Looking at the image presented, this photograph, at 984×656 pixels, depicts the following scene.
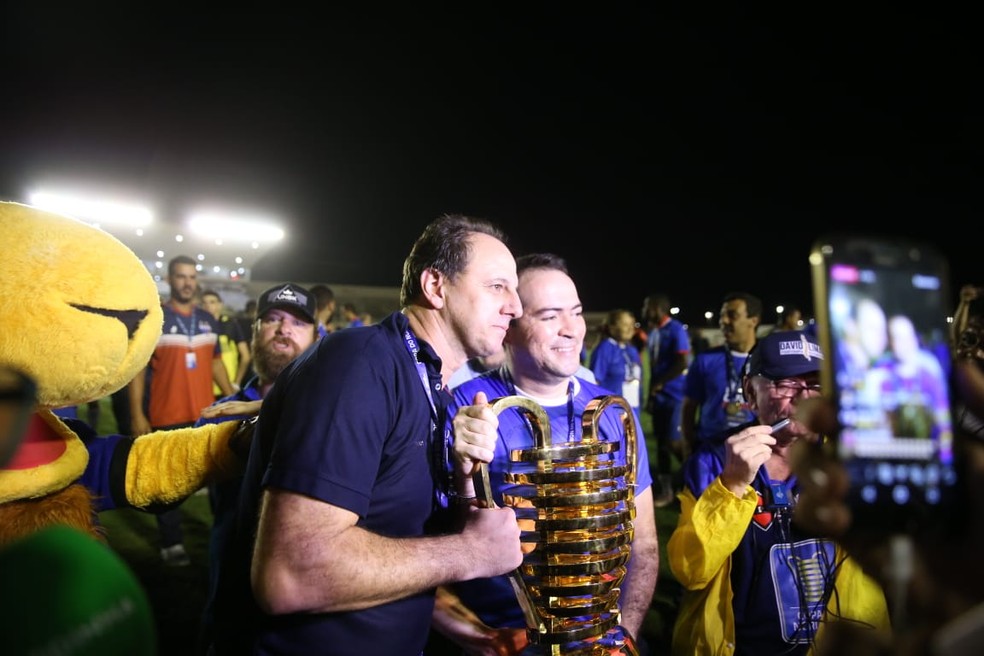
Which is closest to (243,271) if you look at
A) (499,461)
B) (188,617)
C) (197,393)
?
(197,393)

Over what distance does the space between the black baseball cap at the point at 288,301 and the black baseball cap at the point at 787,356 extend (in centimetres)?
322

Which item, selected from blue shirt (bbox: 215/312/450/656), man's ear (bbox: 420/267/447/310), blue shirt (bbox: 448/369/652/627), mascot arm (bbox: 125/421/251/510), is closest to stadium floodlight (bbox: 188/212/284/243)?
blue shirt (bbox: 448/369/652/627)

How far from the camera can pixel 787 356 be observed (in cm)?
232

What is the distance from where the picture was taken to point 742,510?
1959 mm

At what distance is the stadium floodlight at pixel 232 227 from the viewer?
22.7m

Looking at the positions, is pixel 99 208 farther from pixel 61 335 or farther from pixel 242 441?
pixel 61 335

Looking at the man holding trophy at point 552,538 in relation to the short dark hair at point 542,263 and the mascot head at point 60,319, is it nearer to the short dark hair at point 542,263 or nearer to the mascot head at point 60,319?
the mascot head at point 60,319

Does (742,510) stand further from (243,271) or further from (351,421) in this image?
(243,271)

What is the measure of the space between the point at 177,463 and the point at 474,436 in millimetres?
1088

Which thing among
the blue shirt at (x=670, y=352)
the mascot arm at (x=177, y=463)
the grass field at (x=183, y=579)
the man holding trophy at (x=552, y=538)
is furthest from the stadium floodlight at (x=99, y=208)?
the man holding trophy at (x=552, y=538)

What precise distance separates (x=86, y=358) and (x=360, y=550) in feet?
2.71

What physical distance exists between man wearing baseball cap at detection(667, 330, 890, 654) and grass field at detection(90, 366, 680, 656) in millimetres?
2048

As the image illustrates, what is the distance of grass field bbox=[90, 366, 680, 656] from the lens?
13.3 ft

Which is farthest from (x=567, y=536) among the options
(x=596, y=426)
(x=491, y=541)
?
(x=596, y=426)
